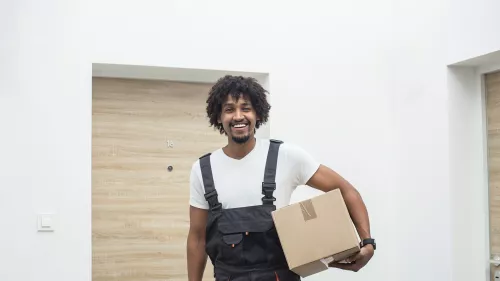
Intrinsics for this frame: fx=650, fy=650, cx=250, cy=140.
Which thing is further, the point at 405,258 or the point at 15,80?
the point at 405,258

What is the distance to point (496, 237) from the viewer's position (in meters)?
3.31

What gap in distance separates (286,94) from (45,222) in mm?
1403

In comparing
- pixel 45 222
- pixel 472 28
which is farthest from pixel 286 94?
pixel 45 222

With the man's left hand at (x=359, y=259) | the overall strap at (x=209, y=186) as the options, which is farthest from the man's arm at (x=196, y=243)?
the man's left hand at (x=359, y=259)

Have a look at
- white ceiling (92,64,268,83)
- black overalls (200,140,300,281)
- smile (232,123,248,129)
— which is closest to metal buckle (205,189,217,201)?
black overalls (200,140,300,281)

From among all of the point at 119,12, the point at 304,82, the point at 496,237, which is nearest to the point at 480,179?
the point at 496,237

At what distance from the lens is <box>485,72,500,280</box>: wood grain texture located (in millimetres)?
3279

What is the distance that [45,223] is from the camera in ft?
10.1

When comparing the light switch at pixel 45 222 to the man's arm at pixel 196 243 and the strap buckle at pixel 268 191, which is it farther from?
the strap buckle at pixel 268 191

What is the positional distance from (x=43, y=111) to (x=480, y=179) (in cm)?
223

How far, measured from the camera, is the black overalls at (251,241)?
6.49 ft

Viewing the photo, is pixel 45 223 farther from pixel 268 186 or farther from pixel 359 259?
pixel 359 259

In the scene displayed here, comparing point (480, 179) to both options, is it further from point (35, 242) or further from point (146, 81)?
point (35, 242)

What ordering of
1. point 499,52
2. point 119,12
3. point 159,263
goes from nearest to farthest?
point 499,52
point 119,12
point 159,263
